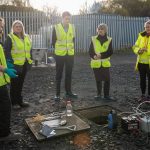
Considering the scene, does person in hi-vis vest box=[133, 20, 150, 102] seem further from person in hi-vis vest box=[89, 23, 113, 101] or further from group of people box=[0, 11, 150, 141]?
person in hi-vis vest box=[89, 23, 113, 101]

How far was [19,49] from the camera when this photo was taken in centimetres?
670

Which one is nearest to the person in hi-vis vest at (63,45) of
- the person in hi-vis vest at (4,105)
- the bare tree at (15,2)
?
the person in hi-vis vest at (4,105)

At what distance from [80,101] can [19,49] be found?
2.04 metres

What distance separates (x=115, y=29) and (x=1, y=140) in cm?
1543

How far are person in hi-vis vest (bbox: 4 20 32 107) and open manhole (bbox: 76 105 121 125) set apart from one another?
1.48 metres

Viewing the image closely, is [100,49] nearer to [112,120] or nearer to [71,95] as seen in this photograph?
[71,95]

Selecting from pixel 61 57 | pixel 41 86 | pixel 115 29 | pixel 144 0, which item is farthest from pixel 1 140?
pixel 144 0

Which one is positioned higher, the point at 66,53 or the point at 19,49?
the point at 19,49

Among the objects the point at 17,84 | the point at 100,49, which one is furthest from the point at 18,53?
the point at 100,49

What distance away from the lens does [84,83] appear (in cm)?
986

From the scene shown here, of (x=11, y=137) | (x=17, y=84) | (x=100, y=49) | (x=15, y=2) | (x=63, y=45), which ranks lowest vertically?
(x=11, y=137)

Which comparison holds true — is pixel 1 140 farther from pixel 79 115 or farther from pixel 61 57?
pixel 61 57

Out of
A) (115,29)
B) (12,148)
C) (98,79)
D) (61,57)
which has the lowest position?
(12,148)

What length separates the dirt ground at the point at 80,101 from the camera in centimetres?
486
